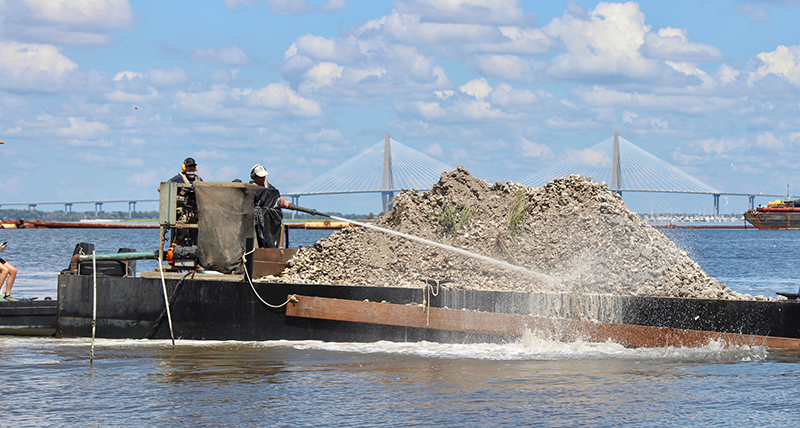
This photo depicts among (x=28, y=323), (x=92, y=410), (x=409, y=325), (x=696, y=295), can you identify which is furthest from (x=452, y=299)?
(x=28, y=323)

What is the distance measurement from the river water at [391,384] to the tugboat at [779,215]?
118m

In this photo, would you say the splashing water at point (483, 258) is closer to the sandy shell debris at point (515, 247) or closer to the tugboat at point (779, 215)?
the sandy shell debris at point (515, 247)

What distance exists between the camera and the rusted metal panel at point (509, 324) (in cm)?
1102

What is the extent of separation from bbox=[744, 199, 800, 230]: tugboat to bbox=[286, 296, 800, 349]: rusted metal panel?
118512mm

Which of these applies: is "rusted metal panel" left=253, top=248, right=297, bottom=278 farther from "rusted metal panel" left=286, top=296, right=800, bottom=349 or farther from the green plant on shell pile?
the green plant on shell pile

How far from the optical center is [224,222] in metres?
12.3

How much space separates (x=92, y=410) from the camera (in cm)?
851

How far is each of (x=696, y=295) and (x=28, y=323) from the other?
10765mm

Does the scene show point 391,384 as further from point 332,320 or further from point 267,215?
point 267,215

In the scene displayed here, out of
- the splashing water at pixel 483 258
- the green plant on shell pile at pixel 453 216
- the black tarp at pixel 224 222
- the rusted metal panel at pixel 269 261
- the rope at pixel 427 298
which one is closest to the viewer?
the rope at pixel 427 298

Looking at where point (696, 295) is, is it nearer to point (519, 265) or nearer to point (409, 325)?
point (519, 265)

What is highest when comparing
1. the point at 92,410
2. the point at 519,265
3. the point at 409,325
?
the point at 519,265

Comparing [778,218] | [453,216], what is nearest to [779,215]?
[778,218]

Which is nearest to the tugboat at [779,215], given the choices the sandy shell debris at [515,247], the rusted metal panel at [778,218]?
the rusted metal panel at [778,218]
